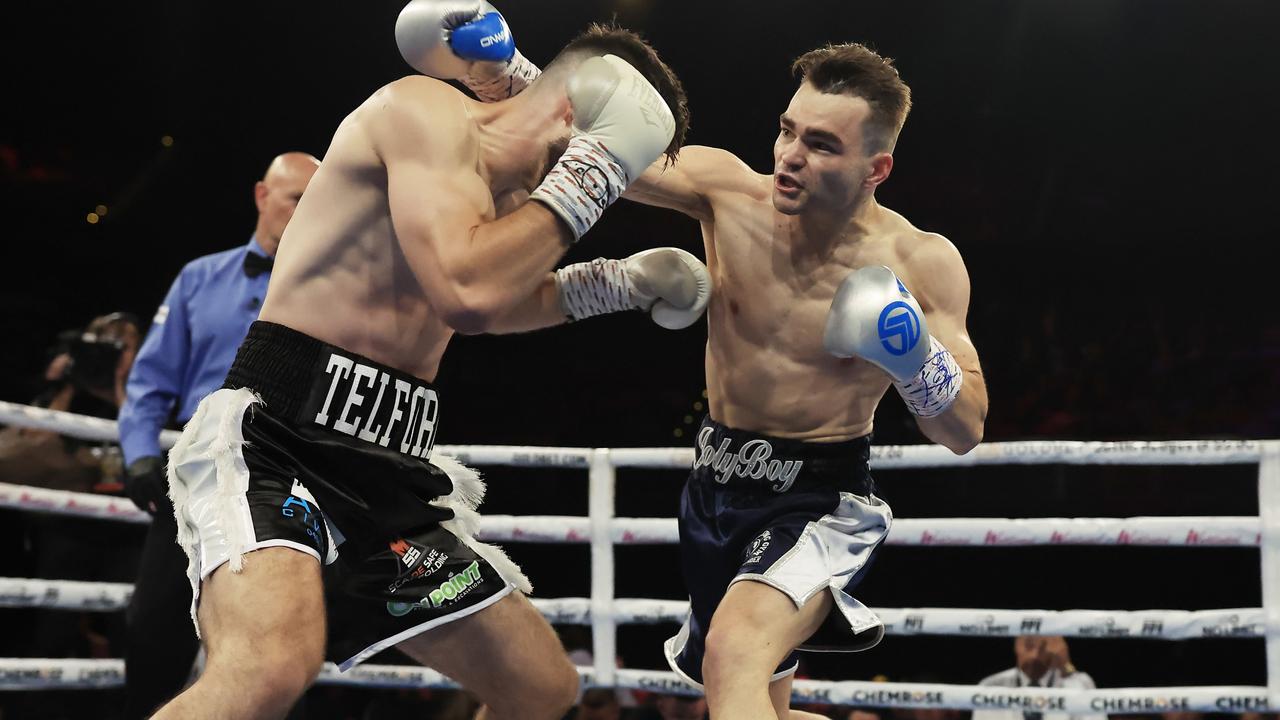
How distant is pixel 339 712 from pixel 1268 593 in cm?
355

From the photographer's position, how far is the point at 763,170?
310 inches

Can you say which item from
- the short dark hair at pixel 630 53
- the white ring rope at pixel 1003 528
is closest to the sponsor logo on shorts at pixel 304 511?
the short dark hair at pixel 630 53

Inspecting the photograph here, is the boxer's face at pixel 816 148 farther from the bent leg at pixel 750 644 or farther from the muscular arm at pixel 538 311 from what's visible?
the bent leg at pixel 750 644

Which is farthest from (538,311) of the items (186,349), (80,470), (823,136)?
(80,470)

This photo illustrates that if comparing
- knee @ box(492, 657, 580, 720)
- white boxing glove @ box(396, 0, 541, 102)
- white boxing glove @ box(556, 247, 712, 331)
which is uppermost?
white boxing glove @ box(396, 0, 541, 102)

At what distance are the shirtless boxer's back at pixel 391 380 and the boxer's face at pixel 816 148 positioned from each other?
0.93ft

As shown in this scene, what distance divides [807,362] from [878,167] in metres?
0.42

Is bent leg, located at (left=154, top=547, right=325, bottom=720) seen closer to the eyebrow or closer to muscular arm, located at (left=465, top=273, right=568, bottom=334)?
muscular arm, located at (left=465, top=273, right=568, bottom=334)

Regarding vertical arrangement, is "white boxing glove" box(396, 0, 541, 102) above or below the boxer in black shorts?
above

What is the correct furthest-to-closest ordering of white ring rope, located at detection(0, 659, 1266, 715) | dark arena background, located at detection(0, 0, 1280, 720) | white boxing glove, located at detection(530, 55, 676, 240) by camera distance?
dark arena background, located at detection(0, 0, 1280, 720), white ring rope, located at detection(0, 659, 1266, 715), white boxing glove, located at detection(530, 55, 676, 240)

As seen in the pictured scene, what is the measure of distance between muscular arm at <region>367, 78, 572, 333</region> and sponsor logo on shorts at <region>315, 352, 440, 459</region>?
0.62 ft

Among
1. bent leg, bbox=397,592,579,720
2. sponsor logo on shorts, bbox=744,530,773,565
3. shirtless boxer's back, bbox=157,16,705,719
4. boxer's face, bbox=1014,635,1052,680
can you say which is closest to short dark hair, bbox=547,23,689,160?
shirtless boxer's back, bbox=157,16,705,719

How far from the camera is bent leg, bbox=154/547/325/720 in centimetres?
152

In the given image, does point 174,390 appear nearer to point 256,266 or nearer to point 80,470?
point 256,266
